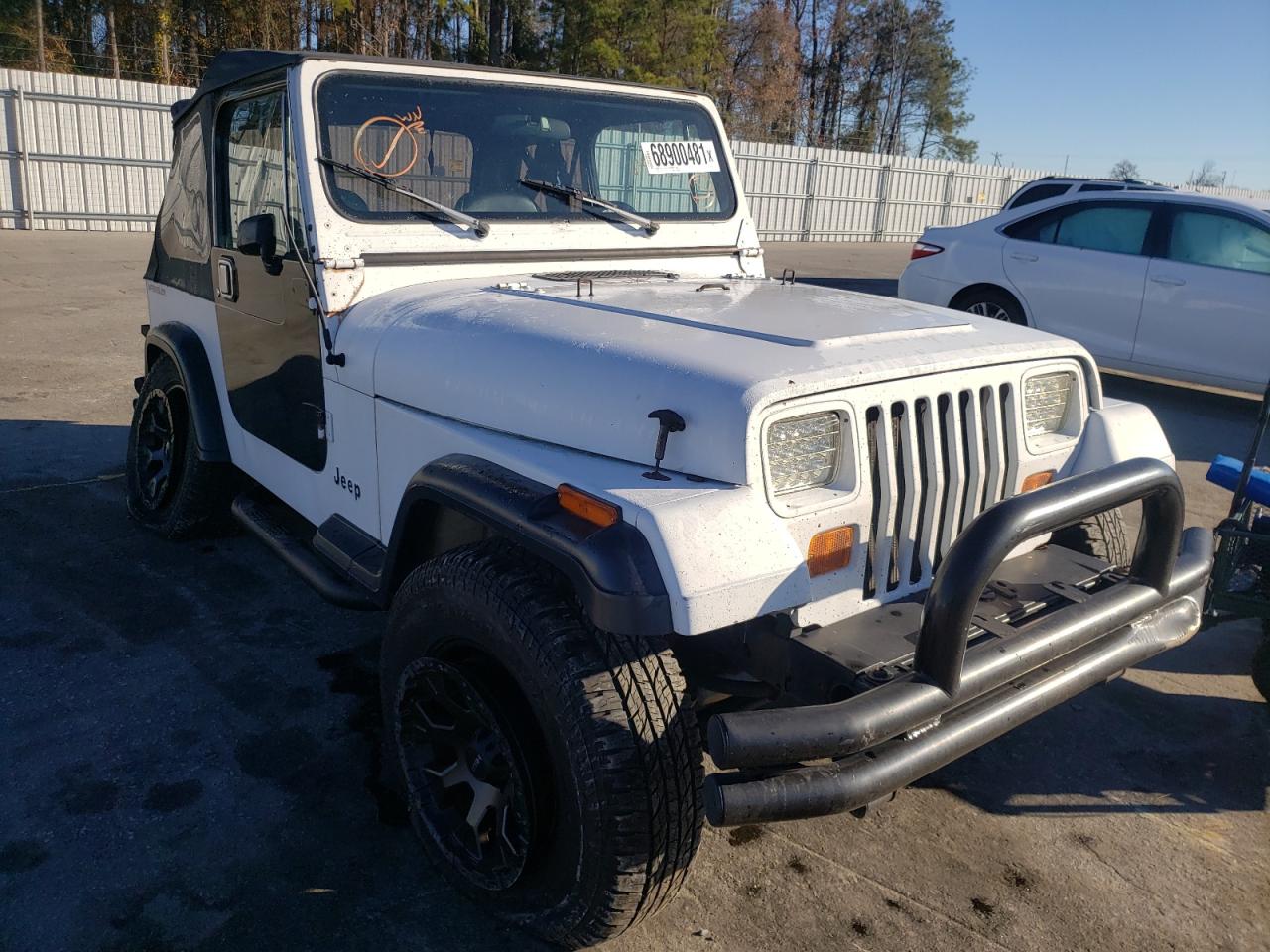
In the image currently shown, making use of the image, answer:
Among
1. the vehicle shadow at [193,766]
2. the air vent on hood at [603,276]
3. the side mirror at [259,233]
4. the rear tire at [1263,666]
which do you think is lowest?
the vehicle shadow at [193,766]

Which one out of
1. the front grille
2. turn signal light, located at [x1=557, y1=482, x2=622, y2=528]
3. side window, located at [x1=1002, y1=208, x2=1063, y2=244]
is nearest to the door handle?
turn signal light, located at [x1=557, y1=482, x2=622, y2=528]

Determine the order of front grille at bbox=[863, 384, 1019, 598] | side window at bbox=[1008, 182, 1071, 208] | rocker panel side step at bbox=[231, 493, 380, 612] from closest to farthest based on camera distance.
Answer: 1. front grille at bbox=[863, 384, 1019, 598]
2. rocker panel side step at bbox=[231, 493, 380, 612]
3. side window at bbox=[1008, 182, 1071, 208]

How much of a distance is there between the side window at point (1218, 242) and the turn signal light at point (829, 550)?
6.96 meters

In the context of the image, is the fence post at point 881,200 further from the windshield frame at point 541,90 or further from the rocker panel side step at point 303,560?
the rocker panel side step at point 303,560

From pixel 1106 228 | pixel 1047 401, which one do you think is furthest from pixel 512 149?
pixel 1106 228

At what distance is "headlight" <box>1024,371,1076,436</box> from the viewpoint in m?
2.67

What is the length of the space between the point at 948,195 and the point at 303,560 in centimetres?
2795

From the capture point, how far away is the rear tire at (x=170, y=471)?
4348 millimetres

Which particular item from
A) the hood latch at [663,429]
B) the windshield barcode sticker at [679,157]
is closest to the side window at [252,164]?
the windshield barcode sticker at [679,157]

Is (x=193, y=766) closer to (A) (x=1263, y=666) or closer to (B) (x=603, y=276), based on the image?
(B) (x=603, y=276)

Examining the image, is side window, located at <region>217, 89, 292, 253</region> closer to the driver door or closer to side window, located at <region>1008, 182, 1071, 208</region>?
the driver door

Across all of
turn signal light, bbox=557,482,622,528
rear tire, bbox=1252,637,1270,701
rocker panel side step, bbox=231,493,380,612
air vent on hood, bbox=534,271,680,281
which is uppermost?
air vent on hood, bbox=534,271,680,281

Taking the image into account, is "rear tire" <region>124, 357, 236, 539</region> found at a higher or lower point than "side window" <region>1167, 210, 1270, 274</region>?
lower

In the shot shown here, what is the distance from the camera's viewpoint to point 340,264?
304cm
